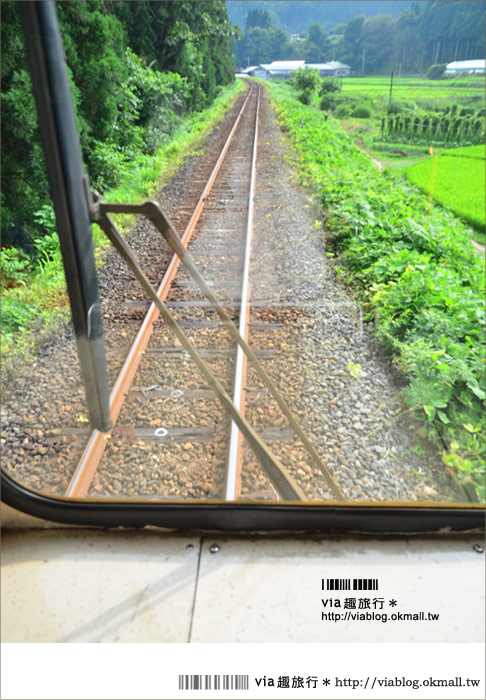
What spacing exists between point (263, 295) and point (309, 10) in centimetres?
235

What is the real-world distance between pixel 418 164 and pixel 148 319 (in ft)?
6.83

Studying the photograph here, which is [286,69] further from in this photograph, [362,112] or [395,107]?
[395,107]

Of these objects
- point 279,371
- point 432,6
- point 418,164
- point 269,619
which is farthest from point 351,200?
point 269,619

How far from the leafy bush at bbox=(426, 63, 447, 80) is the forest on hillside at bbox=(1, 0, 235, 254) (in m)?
0.81

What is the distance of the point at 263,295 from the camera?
12.9ft

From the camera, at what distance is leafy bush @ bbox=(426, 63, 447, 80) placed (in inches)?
60.2

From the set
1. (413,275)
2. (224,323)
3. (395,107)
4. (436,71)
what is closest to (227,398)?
(224,323)

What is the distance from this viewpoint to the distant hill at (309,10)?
162cm

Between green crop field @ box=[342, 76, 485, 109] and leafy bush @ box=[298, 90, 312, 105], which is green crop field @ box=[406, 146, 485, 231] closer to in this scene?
green crop field @ box=[342, 76, 485, 109]

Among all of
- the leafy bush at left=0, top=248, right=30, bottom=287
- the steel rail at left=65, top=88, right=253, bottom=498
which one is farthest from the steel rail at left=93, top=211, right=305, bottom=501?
the leafy bush at left=0, top=248, right=30, bottom=287

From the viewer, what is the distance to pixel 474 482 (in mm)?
2258

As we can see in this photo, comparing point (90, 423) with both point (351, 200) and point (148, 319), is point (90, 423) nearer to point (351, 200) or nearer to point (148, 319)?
point (148, 319)

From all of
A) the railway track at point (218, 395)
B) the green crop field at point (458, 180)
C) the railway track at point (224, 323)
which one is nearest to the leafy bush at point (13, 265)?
the railway track at point (218, 395)

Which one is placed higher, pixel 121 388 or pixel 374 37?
pixel 374 37
